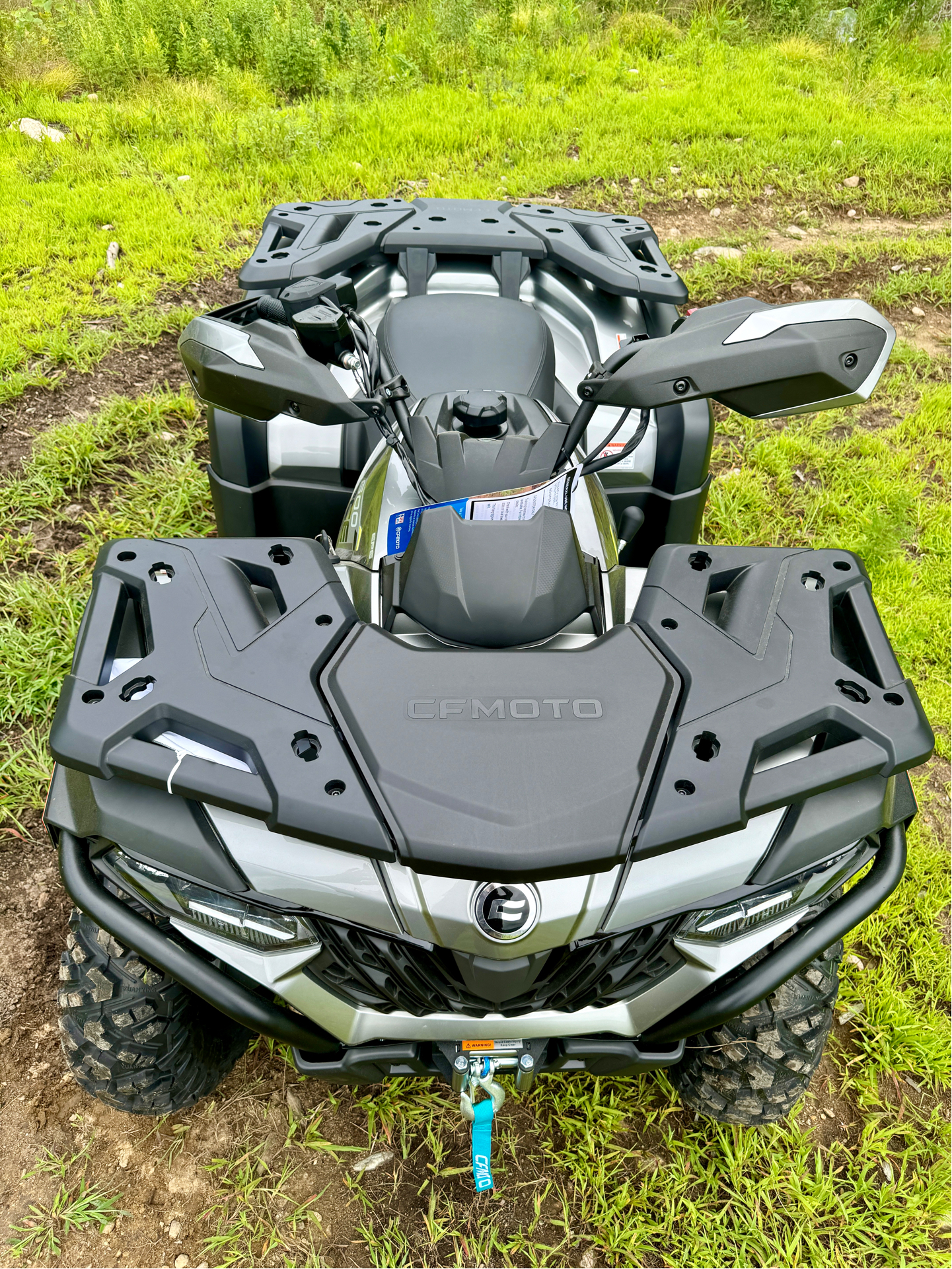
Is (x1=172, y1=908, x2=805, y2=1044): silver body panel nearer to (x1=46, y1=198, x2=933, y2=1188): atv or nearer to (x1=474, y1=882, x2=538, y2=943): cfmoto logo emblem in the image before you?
(x1=46, y1=198, x2=933, y2=1188): atv

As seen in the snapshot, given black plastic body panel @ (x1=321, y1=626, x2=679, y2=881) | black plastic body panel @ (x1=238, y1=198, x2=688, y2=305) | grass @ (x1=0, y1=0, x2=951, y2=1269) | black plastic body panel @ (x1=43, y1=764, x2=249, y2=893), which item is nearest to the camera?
black plastic body panel @ (x1=321, y1=626, x2=679, y2=881)

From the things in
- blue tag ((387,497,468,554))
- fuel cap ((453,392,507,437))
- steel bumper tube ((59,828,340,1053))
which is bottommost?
steel bumper tube ((59,828,340,1053))

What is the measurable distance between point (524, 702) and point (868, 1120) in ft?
4.66

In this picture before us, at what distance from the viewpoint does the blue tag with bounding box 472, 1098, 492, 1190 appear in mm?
1444

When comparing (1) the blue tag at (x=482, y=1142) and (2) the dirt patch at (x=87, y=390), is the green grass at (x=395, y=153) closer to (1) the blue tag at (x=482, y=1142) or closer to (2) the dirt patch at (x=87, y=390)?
(2) the dirt patch at (x=87, y=390)

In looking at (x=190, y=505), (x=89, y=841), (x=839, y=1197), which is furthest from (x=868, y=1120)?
(x=190, y=505)

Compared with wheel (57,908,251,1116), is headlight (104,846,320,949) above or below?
above

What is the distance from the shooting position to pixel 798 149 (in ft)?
18.8

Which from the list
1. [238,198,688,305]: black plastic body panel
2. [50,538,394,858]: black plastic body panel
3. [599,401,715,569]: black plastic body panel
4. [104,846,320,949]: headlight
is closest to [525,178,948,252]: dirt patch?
[238,198,688,305]: black plastic body panel

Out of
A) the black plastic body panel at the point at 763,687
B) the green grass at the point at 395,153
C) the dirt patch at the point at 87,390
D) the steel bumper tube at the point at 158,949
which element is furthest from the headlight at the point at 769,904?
the green grass at the point at 395,153

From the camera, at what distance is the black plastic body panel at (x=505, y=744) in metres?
1.13

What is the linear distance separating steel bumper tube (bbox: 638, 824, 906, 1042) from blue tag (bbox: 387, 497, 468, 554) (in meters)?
0.87

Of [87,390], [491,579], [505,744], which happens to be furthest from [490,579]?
[87,390]

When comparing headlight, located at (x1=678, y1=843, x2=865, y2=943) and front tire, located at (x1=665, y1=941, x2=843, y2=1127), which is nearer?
headlight, located at (x1=678, y1=843, x2=865, y2=943)
